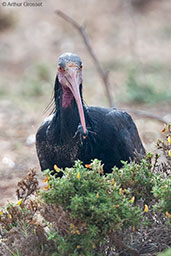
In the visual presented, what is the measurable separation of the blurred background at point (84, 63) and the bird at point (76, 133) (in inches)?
42.4

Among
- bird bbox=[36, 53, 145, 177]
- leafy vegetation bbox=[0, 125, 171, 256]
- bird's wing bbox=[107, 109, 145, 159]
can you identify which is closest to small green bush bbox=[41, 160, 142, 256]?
leafy vegetation bbox=[0, 125, 171, 256]

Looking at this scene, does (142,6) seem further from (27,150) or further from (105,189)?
(105,189)

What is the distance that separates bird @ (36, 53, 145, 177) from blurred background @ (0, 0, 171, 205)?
3.53 feet

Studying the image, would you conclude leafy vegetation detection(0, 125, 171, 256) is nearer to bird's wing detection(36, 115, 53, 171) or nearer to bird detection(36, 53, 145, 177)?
bird detection(36, 53, 145, 177)

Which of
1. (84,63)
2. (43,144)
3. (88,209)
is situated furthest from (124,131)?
(84,63)

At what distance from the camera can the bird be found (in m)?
4.66

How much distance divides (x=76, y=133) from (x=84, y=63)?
25.7 feet

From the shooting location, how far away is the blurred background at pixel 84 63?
7.81 m

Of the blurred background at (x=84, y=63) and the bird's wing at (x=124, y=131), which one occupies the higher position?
the blurred background at (x=84, y=63)

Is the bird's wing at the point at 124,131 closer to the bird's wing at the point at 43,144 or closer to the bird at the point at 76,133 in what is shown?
the bird at the point at 76,133

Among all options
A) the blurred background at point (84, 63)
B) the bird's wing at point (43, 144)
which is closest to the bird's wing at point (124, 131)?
the bird's wing at point (43, 144)

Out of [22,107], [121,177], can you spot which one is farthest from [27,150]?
[121,177]

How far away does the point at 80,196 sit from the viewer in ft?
10.9

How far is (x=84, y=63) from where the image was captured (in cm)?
1243
